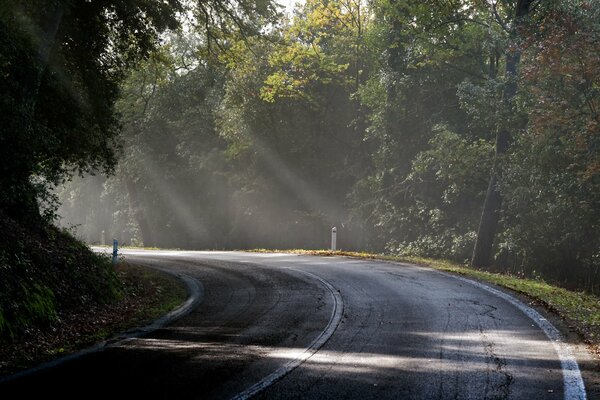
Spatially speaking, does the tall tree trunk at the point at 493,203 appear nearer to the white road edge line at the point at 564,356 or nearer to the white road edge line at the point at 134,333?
the white road edge line at the point at 564,356

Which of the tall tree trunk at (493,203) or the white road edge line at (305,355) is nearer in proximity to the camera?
the white road edge line at (305,355)

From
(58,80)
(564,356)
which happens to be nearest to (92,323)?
(58,80)

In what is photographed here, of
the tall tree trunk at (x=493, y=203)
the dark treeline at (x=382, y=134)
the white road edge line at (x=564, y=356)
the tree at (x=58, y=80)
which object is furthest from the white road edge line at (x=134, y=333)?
the tall tree trunk at (x=493, y=203)

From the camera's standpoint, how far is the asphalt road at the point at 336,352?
6.07 m

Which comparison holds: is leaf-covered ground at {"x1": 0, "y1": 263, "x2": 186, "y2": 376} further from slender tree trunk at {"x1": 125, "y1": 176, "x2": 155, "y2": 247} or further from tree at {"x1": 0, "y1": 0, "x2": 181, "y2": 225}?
slender tree trunk at {"x1": 125, "y1": 176, "x2": 155, "y2": 247}

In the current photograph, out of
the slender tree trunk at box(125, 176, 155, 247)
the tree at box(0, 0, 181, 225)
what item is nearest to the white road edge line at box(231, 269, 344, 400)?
the tree at box(0, 0, 181, 225)

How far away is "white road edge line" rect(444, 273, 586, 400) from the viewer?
596cm

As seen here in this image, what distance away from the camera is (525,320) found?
9.84m

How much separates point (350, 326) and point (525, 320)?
2.92 metres

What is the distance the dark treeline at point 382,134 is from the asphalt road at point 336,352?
24.3 ft

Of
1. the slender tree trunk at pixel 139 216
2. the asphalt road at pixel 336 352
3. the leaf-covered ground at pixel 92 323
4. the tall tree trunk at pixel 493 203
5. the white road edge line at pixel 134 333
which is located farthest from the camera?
the slender tree trunk at pixel 139 216

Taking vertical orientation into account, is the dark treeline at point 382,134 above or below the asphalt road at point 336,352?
above

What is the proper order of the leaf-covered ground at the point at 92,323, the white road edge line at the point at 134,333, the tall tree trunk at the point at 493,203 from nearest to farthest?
the white road edge line at the point at 134,333, the leaf-covered ground at the point at 92,323, the tall tree trunk at the point at 493,203

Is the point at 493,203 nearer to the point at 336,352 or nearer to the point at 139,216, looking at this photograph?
the point at 336,352
